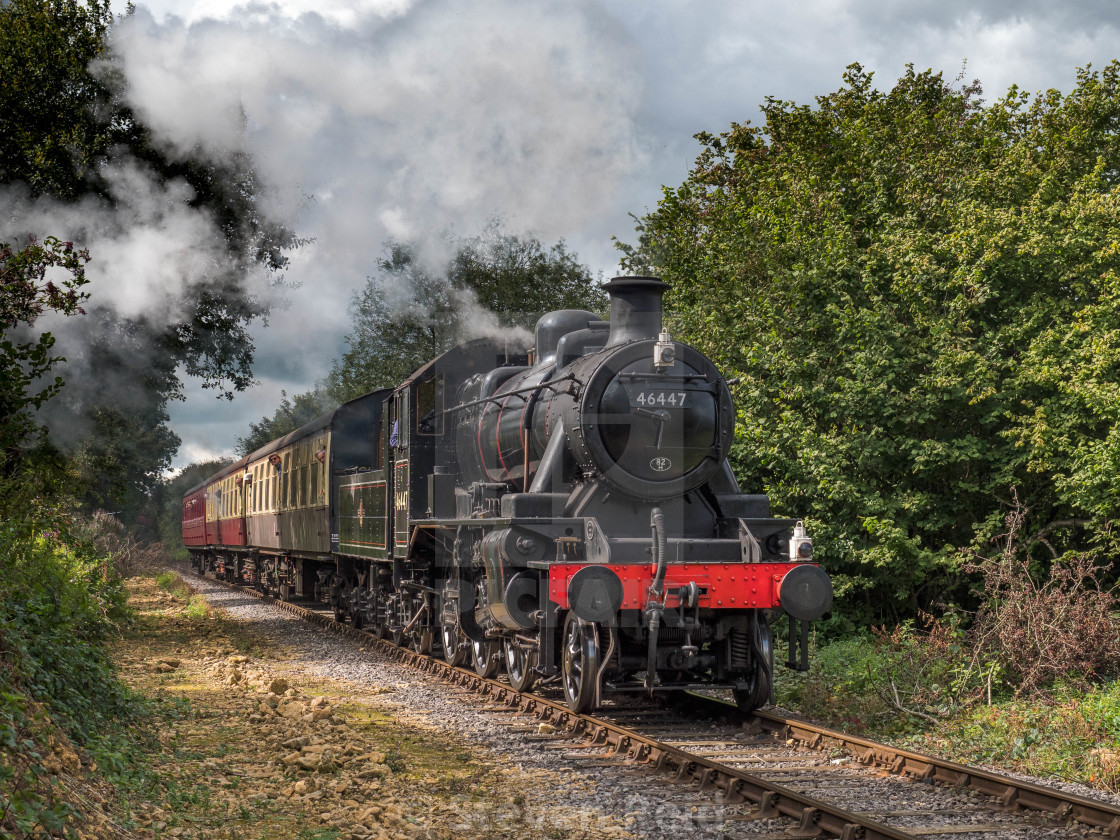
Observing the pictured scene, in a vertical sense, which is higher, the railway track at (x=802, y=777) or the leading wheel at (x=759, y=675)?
the leading wheel at (x=759, y=675)

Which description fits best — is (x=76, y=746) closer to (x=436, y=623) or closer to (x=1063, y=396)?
(x=436, y=623)

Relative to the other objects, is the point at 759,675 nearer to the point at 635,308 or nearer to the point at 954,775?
the point at 954,775

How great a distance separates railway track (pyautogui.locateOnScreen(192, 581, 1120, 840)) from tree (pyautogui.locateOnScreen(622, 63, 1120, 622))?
5.21 m

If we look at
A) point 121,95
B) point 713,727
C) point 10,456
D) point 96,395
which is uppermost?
point 121,95

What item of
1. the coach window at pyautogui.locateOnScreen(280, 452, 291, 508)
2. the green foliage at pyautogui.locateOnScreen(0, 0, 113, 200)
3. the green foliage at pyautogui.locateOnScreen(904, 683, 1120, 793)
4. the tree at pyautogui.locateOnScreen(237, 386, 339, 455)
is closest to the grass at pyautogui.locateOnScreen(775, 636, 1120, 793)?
the green foliage at pyautogui.locateOnScreen(904, 683, 1120, 793)

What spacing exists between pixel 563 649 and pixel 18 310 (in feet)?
19.2

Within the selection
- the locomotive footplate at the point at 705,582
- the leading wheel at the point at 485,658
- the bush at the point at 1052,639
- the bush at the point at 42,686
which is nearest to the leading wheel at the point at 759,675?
the locomotive footplate at the point at 705,582

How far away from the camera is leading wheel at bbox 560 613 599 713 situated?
26.6ft

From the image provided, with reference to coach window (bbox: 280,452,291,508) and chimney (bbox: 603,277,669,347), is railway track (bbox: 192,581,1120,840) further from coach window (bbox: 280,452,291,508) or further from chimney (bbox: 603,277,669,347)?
coach window (bbox: 280,452,291,508)

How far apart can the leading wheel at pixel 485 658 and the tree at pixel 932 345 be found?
186 inches

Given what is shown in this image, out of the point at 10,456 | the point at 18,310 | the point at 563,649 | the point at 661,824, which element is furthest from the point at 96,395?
the point at 661,824

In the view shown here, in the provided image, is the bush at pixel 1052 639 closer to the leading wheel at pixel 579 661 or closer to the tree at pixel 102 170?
the leading wheel at pixel 579 661

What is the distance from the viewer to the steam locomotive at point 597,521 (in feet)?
26.2

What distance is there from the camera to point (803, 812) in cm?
546
